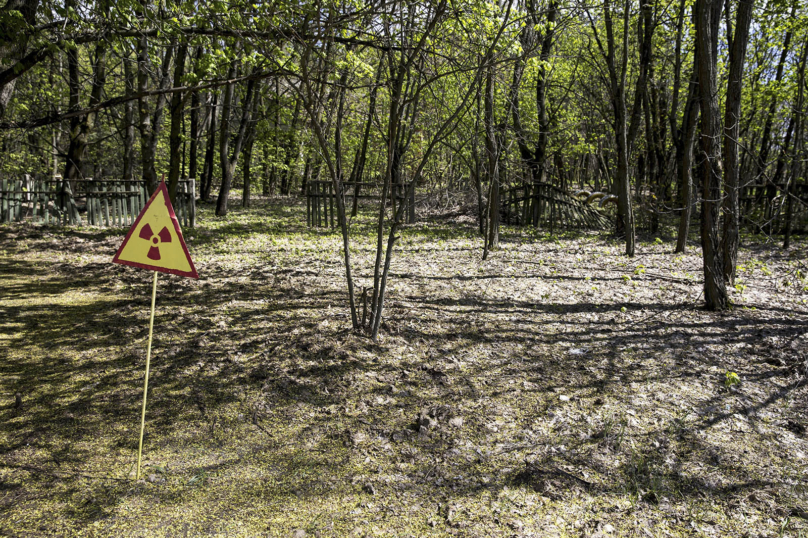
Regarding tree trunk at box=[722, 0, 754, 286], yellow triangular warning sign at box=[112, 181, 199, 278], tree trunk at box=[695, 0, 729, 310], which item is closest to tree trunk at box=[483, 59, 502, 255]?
tree trunk at box=[695, 0, 729, 310]

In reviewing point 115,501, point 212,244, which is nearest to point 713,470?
point 115,501

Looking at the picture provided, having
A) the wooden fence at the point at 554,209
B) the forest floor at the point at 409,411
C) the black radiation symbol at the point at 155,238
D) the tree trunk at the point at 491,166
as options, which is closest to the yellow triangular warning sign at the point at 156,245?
the black radiation symbol at the point at 155,238

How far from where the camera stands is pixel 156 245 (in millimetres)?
3211

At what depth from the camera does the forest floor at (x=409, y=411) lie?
279 cm

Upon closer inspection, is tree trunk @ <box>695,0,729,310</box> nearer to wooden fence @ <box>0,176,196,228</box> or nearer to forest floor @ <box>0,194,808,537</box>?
forest floor @ <box>0,194,808,537</box>

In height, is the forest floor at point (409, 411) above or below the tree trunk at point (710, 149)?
below

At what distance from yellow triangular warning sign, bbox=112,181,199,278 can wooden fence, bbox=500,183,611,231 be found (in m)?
12.6

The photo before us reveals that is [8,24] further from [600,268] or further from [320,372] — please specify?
[600,268]

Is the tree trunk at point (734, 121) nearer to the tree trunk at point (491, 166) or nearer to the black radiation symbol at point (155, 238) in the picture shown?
the tree trunk at point (491, 166)

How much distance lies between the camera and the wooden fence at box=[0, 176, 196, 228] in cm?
1277

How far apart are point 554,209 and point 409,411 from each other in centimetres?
1198

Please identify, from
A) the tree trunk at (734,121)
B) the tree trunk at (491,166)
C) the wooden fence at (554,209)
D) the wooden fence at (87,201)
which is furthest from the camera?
the wooden fence at (554,209)

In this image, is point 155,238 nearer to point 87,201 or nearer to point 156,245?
point 156,245

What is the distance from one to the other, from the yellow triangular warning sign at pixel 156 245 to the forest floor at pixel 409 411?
1.28 metres
